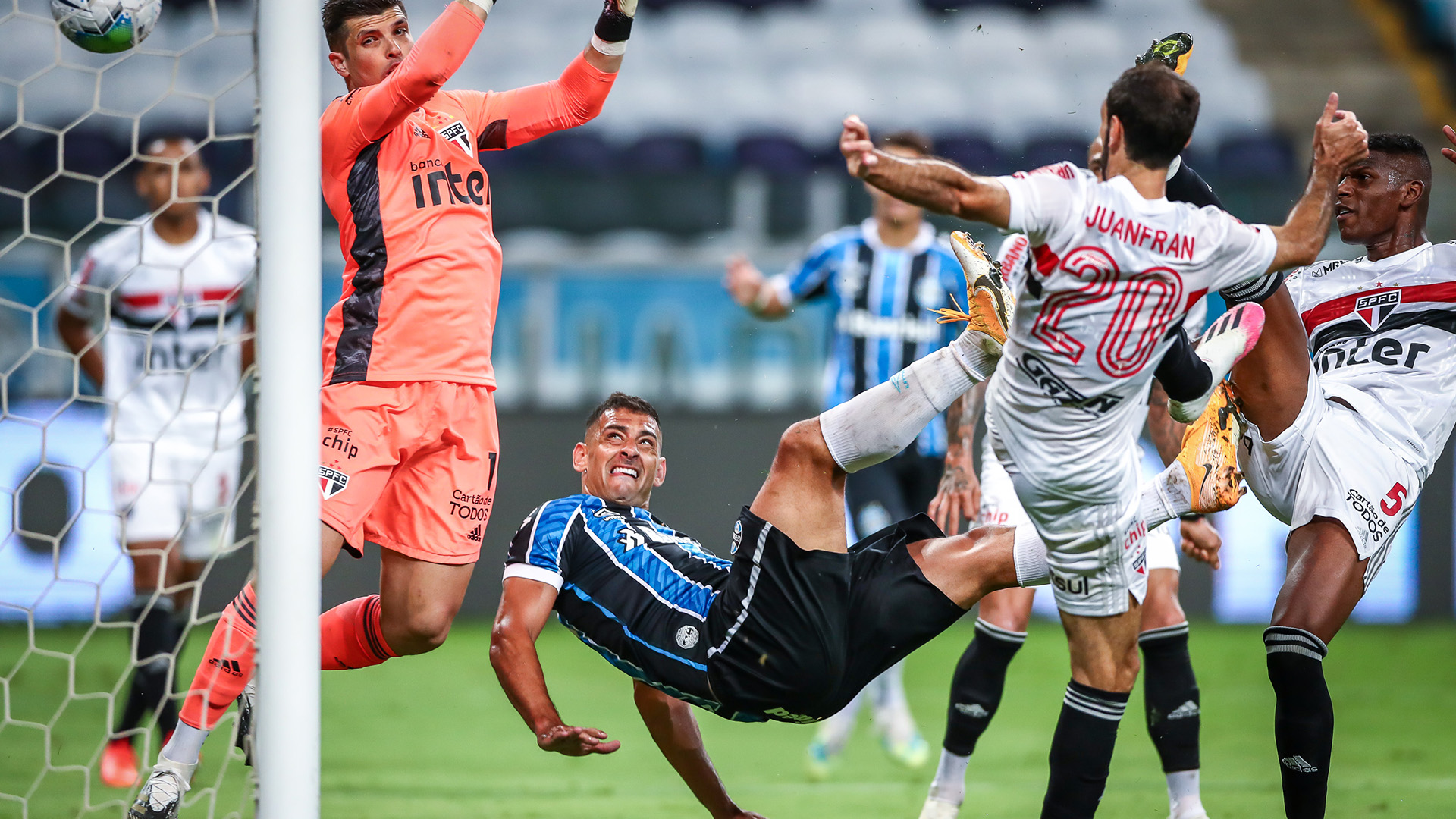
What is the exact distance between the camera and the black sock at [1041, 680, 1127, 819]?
3.19 m

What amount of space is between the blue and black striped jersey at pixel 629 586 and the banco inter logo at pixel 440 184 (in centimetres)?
95

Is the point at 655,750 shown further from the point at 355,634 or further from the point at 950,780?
the point at 355,634

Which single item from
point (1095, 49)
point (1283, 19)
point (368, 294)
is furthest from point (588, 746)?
point (1283, 19)

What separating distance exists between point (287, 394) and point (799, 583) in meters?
1.23

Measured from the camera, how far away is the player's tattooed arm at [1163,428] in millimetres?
4414

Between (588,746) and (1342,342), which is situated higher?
(1342,342)

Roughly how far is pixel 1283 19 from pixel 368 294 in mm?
10861

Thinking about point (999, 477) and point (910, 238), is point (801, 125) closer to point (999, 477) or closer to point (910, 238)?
point (910, 238)

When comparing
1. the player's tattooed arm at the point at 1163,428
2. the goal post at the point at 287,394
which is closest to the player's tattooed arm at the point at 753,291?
the player's tattooed arm at the point at 1163,428

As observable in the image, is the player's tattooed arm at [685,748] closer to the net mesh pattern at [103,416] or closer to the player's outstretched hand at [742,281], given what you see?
the net mesh pattern at [103,416]

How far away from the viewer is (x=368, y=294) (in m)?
3.71

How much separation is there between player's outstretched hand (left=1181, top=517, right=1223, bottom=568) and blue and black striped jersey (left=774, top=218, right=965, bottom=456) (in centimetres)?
154

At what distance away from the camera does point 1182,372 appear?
10.2ft

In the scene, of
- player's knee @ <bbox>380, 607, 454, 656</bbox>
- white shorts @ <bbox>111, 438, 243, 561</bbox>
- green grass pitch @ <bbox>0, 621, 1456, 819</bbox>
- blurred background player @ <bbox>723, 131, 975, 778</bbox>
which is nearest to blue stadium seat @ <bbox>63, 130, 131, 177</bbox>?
green grass pitch @ <bbox>0, 621, 1456, 819</bbox>
